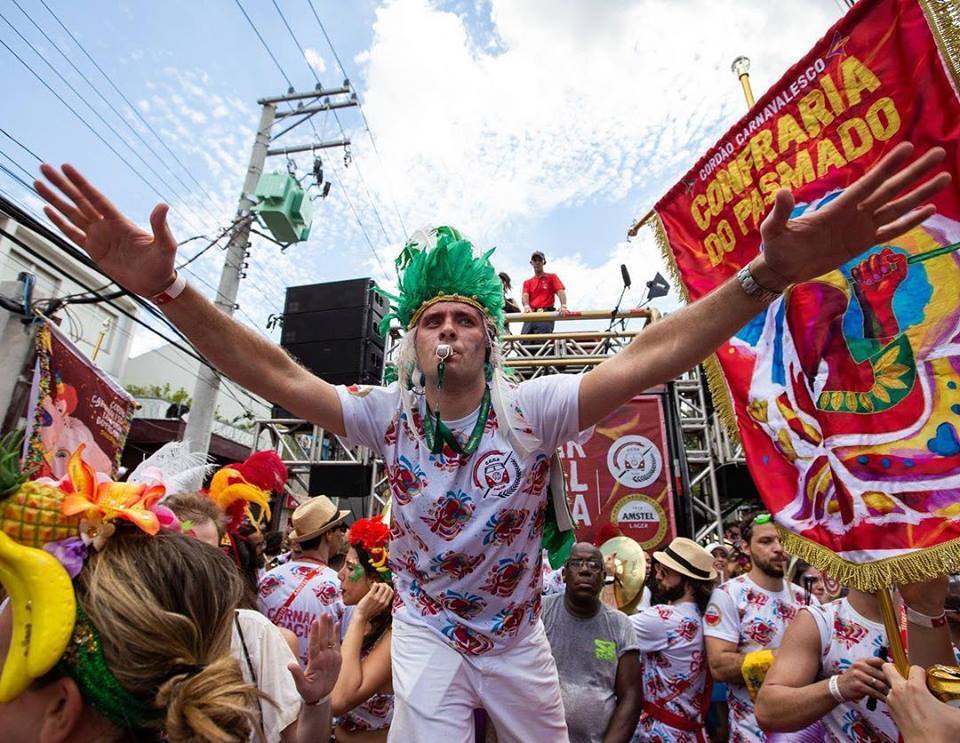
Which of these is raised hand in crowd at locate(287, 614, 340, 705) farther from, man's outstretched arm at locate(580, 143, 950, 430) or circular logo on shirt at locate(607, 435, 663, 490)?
circular logo on shirt at locate(607, 435, 663, 490)

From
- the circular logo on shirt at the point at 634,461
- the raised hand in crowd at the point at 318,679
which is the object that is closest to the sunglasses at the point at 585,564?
the raised hand in crowd at the point at 318,679

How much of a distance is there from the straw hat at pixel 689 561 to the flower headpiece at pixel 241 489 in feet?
8.65

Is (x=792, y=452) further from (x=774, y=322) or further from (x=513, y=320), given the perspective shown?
(x=513, y=320)

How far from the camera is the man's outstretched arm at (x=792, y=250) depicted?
1507 millimetres

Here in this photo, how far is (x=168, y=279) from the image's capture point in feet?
5.74

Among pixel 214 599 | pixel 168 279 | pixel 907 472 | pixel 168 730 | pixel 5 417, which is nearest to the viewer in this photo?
pixel 168 730

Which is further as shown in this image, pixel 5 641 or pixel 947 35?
pixel 947 35

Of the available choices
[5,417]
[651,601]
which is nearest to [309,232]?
[5,417]

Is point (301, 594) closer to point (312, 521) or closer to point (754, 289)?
point (312, 521)

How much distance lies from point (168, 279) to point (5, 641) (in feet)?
3.26

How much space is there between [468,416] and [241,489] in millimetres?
1814

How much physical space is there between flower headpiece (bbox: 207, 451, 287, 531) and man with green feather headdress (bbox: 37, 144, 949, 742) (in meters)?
1.45

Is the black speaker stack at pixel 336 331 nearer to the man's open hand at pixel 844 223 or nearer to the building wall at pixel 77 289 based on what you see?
the building wall at pixel 77 289

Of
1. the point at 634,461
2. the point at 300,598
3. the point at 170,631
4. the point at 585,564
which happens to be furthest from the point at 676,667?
the point at 634,461
